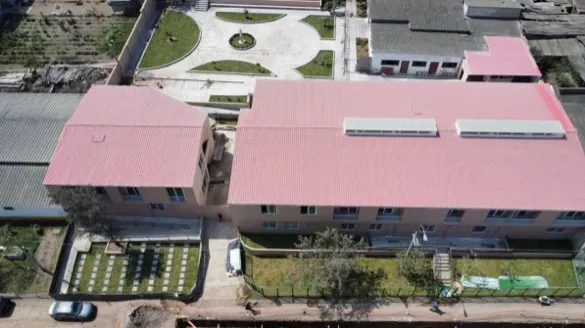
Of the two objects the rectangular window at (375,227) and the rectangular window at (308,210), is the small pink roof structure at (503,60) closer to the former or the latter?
the rectangular window at (375,227)

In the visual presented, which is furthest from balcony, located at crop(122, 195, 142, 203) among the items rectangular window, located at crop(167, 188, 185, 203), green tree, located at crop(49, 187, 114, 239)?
rectangular window, located at crop(167, 188, 185, 203)

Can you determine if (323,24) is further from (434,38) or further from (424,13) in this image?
(434,38)

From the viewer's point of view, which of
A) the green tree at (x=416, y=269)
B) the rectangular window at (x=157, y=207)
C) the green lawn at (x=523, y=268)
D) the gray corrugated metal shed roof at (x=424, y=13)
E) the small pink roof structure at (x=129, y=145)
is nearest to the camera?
the green tree at (x=416, y=269)

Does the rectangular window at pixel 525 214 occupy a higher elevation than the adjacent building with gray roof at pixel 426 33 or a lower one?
lower

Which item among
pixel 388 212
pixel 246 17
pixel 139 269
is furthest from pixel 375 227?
pixel 246 17

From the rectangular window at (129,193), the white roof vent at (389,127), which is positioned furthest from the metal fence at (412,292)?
the white roof vent at (389,127)

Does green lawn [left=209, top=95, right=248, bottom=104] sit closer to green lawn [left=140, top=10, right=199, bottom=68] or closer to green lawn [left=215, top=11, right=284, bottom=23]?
green lawn [left=140, top=10, right=199, bottom=68]

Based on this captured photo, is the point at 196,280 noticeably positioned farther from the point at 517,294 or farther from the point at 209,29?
the point at 209,29
